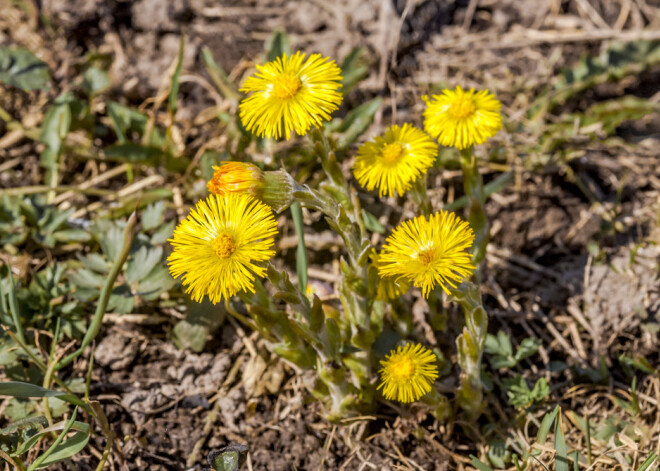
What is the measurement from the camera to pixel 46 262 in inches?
94.1

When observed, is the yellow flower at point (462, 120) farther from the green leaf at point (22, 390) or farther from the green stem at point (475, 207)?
the green leaf at point (22, 390)

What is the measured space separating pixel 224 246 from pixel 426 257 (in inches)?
20.1

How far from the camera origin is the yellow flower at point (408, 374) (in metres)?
1.59

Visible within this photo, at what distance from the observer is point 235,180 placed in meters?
1.44

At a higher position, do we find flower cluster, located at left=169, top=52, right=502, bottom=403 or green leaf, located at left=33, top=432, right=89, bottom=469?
flower cluster, located at left=169, top=52, right=502, bottom=403

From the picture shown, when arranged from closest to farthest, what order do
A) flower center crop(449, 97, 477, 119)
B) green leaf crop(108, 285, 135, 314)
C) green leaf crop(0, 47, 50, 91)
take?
1. flower center crop(449, 97, 477, 119)
2. green leaf crop(108, 285, 135, 314)
3. green leaf crop(0, 47, 50, 91)

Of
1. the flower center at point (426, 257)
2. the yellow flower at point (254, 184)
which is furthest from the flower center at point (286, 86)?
the flower center at point (426, 257)

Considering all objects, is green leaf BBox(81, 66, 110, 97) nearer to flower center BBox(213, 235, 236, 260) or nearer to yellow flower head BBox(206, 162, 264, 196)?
yellow flower head BBox(206, 162, 264, 196)

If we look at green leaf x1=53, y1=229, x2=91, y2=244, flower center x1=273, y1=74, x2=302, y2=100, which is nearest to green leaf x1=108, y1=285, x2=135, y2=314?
green leaf x1=53, y1=229, x2=91, y2=244

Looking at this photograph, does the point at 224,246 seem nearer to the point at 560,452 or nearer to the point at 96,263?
the point at 96,263

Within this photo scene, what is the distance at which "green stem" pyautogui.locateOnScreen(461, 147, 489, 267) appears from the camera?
1825 mm

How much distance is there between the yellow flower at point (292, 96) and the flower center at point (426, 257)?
46 cm

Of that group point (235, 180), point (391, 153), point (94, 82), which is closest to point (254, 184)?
point (235, 180)

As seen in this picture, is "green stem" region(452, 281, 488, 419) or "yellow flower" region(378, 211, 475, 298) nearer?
"yellow flower" region(378, 211, 475, 298)
